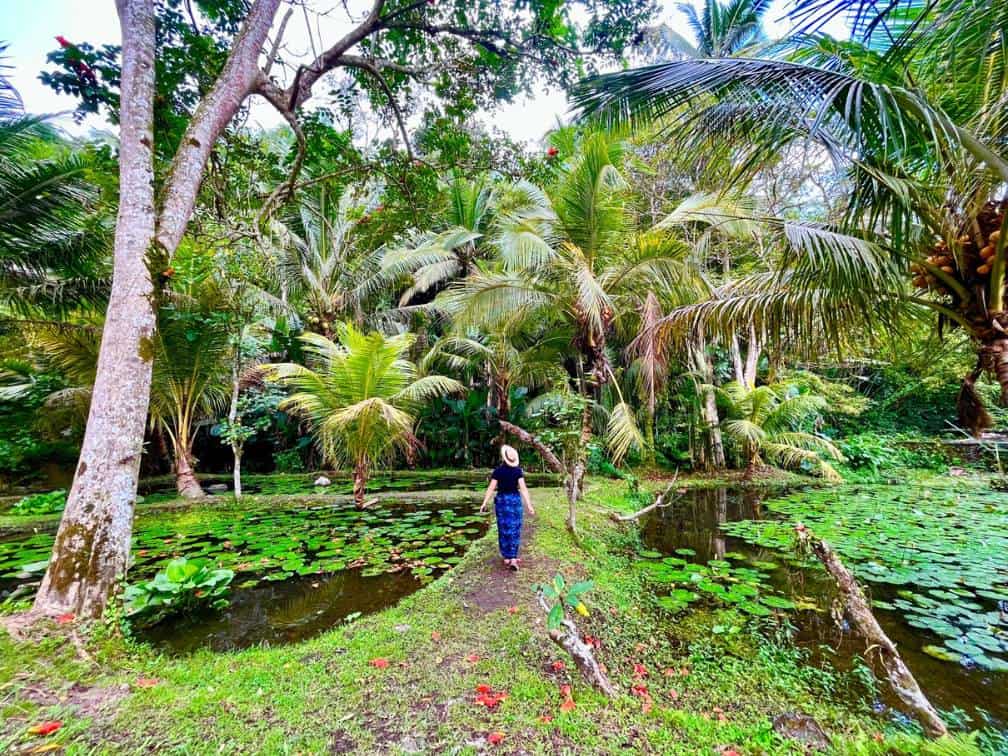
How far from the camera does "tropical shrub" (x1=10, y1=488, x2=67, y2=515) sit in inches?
242

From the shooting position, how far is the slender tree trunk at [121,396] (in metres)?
2.53

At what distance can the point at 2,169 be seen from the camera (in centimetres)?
439

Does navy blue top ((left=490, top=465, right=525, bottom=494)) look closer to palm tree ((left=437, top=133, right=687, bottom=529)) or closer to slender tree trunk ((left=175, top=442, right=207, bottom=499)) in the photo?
palm tree ((left=437, top=133, right=687, bottom=529))

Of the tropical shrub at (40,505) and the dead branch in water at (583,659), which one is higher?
the tropical shrub at (40,505)

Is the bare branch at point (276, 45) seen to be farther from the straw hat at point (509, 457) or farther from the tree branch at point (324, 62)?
the straw hat at point (509, 457)

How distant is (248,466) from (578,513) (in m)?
9.45

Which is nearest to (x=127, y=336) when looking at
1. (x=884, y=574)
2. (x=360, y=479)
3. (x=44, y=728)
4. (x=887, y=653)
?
(x=44, y=728)

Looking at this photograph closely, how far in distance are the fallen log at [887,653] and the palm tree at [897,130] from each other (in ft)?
5.02

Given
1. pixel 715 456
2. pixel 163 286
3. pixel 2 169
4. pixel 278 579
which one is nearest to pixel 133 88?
pixel 163 286

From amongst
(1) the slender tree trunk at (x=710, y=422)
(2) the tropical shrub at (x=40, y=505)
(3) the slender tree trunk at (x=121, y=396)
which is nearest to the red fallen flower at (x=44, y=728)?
(3) the slender tree trunk at (x=121, y=396)

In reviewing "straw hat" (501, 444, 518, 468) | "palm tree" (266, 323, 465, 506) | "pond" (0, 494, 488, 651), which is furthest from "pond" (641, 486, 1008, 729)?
"palm tree" (266, 323, 465, 506)

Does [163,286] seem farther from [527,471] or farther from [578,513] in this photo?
[527,471]

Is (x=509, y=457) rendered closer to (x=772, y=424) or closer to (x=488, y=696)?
(x=488, y=696)

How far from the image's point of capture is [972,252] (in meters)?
2.58
